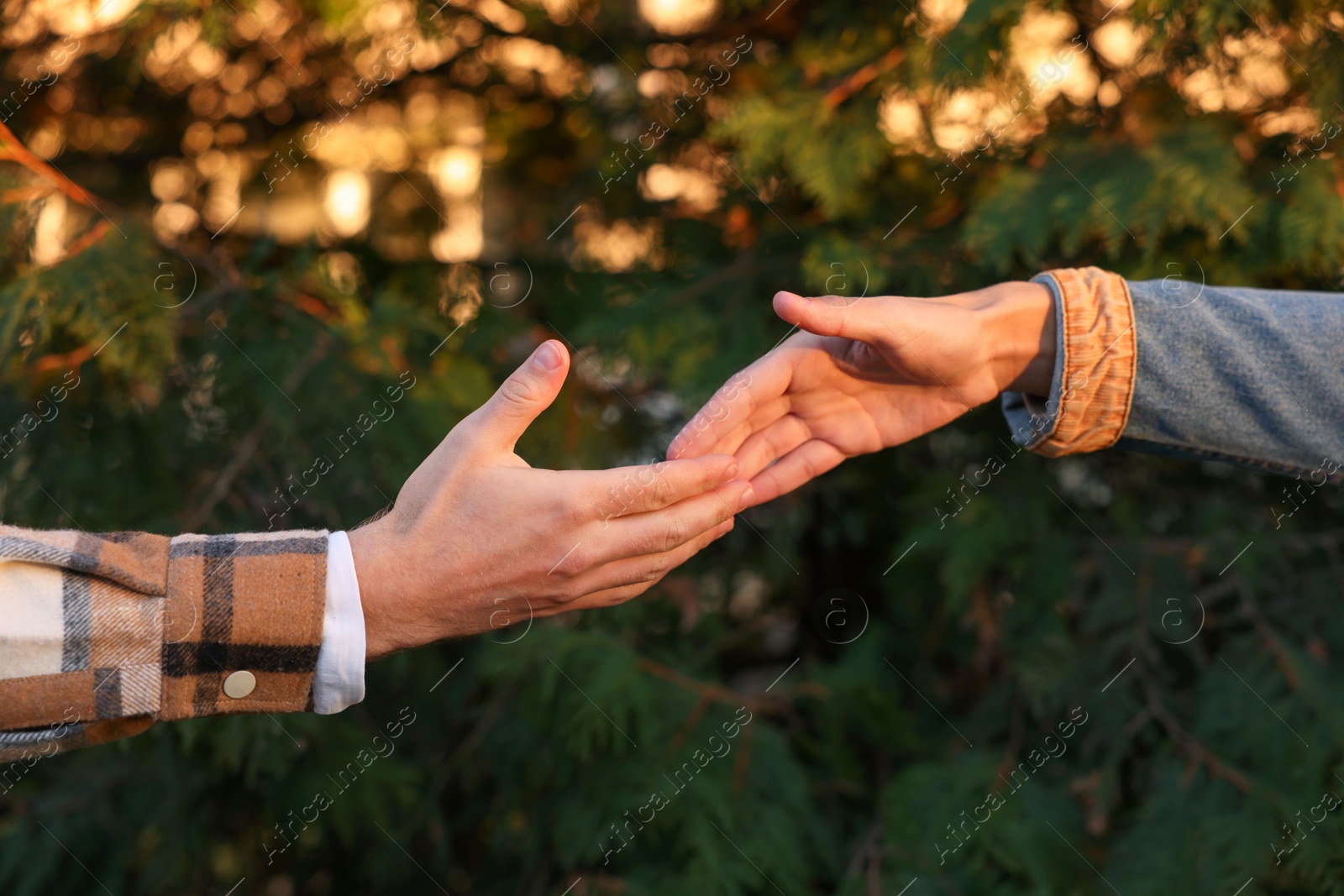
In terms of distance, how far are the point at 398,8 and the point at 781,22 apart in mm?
790

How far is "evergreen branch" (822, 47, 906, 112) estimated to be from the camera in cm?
166

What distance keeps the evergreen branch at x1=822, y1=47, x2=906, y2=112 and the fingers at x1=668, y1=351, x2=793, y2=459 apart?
67 centimetres

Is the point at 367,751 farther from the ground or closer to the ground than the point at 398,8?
closer to the ground

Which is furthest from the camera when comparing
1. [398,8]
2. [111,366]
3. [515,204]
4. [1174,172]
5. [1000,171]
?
[515,204]

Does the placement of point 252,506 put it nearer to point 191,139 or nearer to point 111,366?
point 111,366

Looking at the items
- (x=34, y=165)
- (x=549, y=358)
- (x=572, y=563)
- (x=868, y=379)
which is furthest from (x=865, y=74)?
(x=34, y=165)

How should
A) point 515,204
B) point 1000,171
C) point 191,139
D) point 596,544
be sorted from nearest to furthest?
1. point 596,544
2. point 1000,171
3. point 191,139
4. point 515,204

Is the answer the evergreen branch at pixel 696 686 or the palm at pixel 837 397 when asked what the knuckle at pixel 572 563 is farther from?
the evergreen branch at pixel 696 686

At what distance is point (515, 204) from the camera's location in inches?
94.3

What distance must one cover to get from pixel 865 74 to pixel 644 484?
105cm

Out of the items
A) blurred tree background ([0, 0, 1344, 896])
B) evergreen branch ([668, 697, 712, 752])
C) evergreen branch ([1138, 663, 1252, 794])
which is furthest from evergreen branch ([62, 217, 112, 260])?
evergreen branch ([1138, 663, 1252, 794])

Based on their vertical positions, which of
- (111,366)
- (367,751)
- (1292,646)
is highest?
(111,366)

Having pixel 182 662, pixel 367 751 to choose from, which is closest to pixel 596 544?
pixel 182 662

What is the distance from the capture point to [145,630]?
0.89 m
